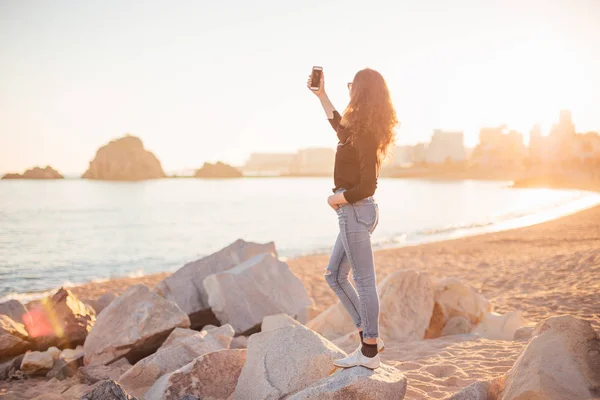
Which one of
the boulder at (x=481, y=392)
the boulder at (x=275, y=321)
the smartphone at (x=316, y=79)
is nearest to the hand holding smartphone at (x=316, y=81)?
the smartphone at (x=316, y=79)

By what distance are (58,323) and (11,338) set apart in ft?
1.78

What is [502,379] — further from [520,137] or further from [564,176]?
[520,137]

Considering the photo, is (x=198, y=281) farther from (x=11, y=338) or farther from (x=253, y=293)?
(x=11, y=338)

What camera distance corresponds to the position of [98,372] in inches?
197

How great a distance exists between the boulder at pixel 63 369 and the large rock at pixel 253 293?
195 centimetres

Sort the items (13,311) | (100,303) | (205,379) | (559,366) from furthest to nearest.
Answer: (100,303), (13,311), (205,379), (559,366)

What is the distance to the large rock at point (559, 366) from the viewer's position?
281 centimetres

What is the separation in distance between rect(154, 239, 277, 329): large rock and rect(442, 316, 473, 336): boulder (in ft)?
11.2

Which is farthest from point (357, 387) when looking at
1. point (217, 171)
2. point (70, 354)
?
point (217, 171)

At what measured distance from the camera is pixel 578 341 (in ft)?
10.5

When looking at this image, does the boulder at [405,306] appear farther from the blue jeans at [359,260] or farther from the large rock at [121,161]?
the large rock at [121,161]

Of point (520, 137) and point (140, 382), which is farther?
point (520, 137)

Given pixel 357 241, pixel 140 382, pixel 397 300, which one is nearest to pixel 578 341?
pixel 357 241

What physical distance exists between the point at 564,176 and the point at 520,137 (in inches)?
2859
